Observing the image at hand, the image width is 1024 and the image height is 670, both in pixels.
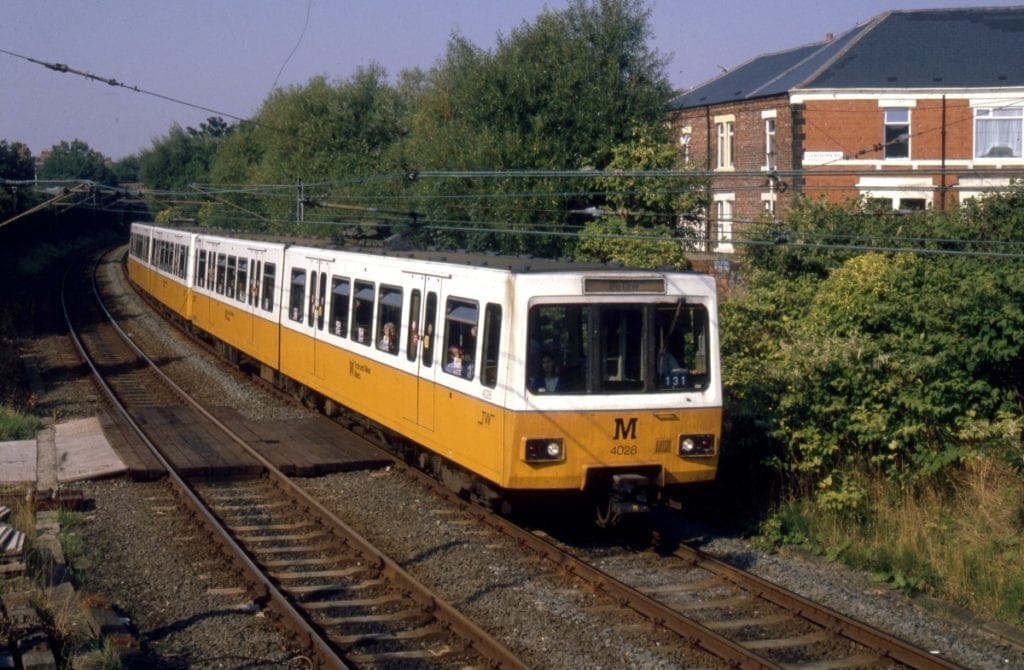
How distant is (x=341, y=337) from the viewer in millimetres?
14656

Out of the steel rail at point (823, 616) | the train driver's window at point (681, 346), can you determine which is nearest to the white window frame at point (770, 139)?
the train driver's window at point (681, 346)

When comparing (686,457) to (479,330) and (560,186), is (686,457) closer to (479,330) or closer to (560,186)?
(479,330)

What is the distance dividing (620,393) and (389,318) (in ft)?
12.4

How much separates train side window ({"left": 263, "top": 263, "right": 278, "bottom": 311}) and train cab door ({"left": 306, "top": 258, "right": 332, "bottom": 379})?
2195 millimetres

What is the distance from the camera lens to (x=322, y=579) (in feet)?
30.6

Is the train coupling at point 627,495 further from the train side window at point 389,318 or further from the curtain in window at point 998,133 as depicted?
the curtain in window at point 998,133

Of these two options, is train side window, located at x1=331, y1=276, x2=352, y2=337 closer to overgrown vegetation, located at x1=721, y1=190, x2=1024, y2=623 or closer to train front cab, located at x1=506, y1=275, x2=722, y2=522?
overgrown vegetation, located at x1=721, y1=190, x2=1024, y2=623

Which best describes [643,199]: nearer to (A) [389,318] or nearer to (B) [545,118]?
(B) [545,118]

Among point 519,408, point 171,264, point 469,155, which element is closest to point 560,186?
point 469,155

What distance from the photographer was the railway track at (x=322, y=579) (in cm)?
762

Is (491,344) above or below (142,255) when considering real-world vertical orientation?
below

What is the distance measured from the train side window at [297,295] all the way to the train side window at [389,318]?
12.5ft

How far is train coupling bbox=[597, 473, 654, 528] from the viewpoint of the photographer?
9820 mm

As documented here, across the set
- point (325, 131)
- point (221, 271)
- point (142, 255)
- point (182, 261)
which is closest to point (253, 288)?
point (221, 271)
